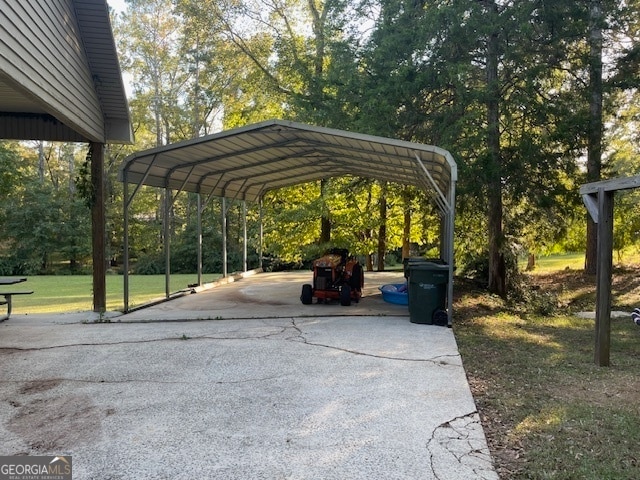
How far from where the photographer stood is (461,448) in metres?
2.96

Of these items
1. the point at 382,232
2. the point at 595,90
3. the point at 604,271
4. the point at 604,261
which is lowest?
the point at 604,271

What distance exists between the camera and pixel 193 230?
24.4 meters

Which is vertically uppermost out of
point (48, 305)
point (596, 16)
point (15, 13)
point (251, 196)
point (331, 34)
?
point (331, 34)

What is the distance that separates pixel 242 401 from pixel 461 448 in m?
1.70

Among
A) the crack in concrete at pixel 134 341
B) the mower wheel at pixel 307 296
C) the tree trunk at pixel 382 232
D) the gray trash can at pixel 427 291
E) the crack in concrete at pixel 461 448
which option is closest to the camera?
the crack in concrete at pixel 461 448

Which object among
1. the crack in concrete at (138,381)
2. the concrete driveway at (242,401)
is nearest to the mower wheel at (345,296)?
the concrete driveway at (242,401)

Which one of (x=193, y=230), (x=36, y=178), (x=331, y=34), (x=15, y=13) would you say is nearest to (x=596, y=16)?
(x=331, y=34)

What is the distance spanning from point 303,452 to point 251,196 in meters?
11.9

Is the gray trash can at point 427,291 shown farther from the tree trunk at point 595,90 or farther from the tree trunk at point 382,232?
the tree trunk at point 382,232

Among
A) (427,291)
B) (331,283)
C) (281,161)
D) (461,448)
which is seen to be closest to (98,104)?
(281,161)

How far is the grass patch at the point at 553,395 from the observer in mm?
2783

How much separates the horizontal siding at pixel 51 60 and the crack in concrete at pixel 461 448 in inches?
181

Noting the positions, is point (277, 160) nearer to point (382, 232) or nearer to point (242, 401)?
point (242, 401)

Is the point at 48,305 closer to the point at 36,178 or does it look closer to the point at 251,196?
the point at 251,196
